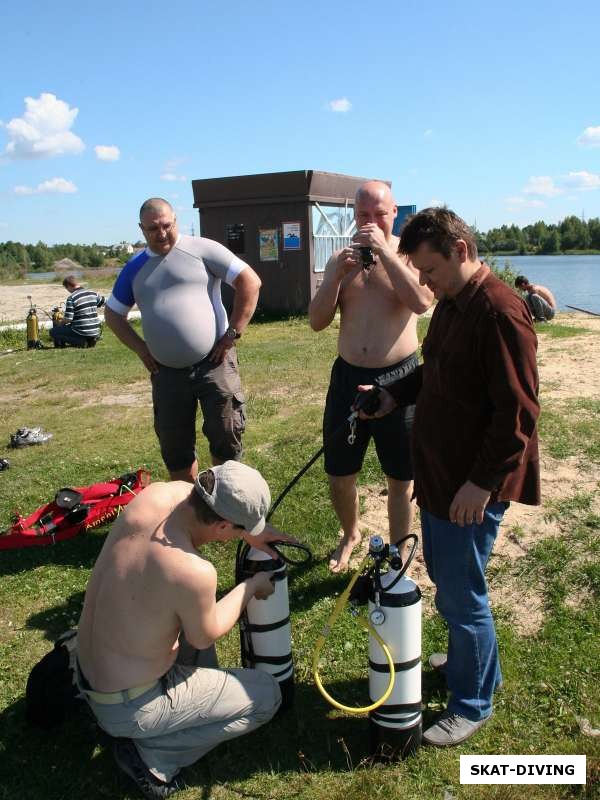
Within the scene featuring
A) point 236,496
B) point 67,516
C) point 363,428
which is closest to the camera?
point 236,496

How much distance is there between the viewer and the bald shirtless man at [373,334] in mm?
3439

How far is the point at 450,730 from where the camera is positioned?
2.64m

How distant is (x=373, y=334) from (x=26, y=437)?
479cm

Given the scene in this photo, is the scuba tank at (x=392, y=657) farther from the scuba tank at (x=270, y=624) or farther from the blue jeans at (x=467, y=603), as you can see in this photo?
the scuba tank at (x=270, y=624)

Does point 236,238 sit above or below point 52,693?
above

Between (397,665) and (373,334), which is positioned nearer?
(397,665)

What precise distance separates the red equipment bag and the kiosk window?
12.1m

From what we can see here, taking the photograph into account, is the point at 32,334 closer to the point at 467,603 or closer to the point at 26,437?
the point at 26,437

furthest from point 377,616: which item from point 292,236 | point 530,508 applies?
point 292,236

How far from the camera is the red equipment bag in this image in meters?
4.53

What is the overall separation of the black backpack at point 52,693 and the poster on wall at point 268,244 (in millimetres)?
13965

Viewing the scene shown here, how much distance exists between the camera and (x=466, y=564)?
2.49 metres

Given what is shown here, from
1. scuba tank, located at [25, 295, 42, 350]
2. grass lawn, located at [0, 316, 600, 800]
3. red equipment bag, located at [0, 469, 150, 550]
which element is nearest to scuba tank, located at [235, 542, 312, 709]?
grass lawn, located at [0, 316, 600, 800]

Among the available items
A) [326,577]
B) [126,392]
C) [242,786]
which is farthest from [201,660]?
[126,392]
